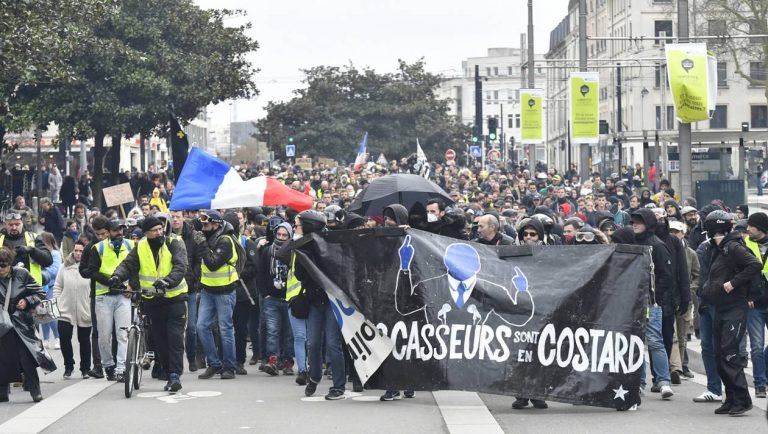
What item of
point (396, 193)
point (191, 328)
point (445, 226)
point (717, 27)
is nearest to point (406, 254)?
point (445, 226)

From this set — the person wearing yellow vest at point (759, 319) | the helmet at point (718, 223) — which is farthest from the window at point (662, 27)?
the helmet at point (718, 223)

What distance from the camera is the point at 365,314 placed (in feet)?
40.4

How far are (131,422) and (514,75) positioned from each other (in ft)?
552

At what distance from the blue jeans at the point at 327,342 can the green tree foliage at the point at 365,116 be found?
224 feet

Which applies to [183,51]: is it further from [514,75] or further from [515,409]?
[514,75]

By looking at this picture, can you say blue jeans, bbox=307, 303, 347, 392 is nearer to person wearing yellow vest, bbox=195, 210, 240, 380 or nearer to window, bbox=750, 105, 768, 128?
person wearing yellow vest, bbox=195, 210, 240, 380

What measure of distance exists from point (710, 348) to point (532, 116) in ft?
93.0

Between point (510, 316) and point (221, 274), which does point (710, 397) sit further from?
point (221, 274)

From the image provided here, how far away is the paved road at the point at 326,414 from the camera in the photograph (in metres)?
10.9

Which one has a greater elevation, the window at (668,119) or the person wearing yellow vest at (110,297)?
the window at (668,119)

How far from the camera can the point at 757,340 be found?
12.7 meters

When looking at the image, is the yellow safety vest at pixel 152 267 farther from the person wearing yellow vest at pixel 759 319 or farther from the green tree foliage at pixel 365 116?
the green tree foliage at pixel 365 116

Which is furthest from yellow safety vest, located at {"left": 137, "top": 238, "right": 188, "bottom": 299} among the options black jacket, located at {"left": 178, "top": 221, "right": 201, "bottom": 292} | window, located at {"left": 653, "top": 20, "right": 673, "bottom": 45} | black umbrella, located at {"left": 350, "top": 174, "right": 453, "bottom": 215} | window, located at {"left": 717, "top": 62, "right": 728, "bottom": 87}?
window, located at {"left": 653, "top": 20, "right": 673, "bottom": 45}

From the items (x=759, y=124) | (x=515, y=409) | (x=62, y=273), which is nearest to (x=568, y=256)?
A: (x=515, y=409)
